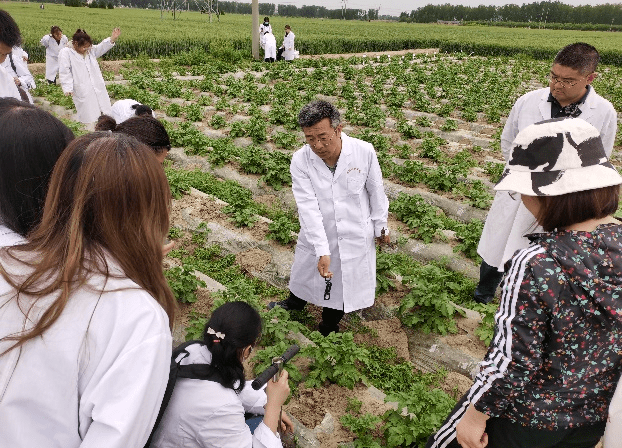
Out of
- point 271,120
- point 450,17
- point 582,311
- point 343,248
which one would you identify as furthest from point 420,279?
point 450,17

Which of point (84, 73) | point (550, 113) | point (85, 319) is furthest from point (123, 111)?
point (84, 73)

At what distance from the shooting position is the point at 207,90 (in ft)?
41.6

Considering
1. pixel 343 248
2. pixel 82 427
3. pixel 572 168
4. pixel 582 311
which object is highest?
pixel 572 168

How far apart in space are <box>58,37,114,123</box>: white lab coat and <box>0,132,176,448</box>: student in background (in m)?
7.19

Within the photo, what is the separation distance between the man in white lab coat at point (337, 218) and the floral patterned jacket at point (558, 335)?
1901 millimetres

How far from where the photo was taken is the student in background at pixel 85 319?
122 cm

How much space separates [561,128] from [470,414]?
4.01ft

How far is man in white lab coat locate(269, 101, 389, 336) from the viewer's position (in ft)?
11.9

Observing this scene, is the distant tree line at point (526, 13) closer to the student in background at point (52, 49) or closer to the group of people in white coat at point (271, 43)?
the group of people in white coat at point (271, 43)

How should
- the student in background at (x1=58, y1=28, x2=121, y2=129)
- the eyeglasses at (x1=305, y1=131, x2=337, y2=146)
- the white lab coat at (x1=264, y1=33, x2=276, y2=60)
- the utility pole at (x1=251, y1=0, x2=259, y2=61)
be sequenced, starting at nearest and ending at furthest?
the eyeglasses at (x1=305, y1=131, x2=337, y2=146), the student in background at (x1=58, y1=28, x2=121, y2=129), the utility pole at (x1=251, y1=0, x2=259, y2=61), the white lab coat at (x1=264, y1=33, x2=276, y2=60)

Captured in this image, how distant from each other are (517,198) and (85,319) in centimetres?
362

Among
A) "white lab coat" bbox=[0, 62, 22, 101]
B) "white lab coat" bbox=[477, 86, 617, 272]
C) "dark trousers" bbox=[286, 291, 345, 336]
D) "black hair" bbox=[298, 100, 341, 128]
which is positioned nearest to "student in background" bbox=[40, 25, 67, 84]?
"white lab coat" bbox=[0, 62, 22, 101]

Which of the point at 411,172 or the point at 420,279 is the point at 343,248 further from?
the point at 411,172

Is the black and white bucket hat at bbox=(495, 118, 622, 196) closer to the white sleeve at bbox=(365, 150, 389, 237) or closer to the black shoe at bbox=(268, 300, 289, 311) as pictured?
the white sleeve at bbox=(365, 150, 389, 237)
